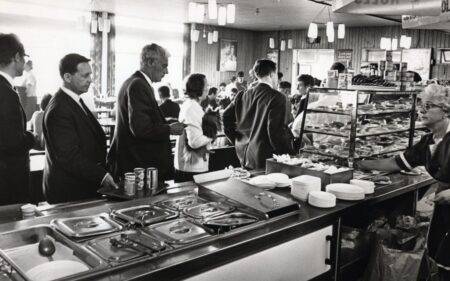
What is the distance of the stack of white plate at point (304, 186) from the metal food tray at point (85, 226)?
3.84 ft

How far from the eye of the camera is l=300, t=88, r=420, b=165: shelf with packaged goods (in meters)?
3.61

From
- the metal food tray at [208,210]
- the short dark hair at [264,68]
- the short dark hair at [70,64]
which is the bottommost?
the metal food tray at [208,210]

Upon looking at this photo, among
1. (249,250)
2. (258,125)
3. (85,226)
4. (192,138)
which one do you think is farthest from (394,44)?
(85,226)

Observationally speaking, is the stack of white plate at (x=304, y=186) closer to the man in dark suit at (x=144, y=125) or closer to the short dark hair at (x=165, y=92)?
the man in dark suit at (x=144, y=125)

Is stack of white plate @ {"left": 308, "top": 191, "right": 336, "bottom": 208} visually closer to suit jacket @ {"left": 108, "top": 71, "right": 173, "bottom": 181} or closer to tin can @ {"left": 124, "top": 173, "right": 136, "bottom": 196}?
tin can @ {"left": 124, "top": 173, "right": 136, "bottom": 196}

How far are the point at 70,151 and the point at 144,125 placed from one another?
0.64 m

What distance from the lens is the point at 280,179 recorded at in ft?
9.96

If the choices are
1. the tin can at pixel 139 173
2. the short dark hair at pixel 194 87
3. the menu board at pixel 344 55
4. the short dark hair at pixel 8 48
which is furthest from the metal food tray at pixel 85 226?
the menu board at pixel 344 55

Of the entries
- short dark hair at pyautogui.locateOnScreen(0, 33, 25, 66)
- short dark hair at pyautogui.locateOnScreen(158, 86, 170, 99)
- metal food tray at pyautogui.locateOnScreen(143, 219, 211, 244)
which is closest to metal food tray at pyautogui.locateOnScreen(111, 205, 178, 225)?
metal food tray at pyautogui.locateOnScreen(143, 219, 211, 244)

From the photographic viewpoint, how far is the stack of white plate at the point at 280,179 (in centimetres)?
300

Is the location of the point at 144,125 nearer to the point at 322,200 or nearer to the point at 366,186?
the point at 322,200

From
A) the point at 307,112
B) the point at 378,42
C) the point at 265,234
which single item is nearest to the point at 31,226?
the point at 265,234

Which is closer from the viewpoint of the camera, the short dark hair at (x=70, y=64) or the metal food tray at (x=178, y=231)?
the metal food tray at (x=178, y=231)

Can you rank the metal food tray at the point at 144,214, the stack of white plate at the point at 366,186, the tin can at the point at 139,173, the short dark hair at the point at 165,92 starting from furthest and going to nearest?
1. the short dark hair at the point at 165,92
2. the stack of white plate at the point at 366,186
3. the tin can at the point at 139,173
4. the metal food tray at the point at 144,214
